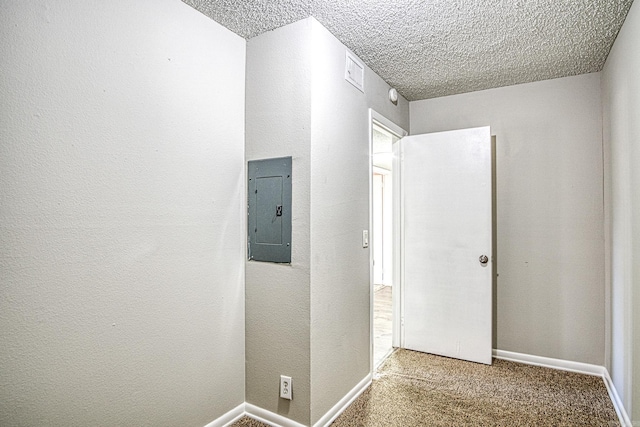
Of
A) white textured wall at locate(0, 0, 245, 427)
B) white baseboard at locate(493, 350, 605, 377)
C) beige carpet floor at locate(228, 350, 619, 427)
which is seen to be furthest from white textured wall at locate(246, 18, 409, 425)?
white baseboard at locate(493, 350, 605, 377)

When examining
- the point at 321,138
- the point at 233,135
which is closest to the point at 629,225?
the point at 321,138

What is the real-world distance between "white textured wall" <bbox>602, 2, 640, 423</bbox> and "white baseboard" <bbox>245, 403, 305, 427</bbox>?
6.01 ft

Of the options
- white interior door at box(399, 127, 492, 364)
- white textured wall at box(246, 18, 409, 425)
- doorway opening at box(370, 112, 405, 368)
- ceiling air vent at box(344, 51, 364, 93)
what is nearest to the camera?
white textured wall at box(246, 18, 409, 425)

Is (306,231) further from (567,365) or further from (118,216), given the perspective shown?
(567,365)

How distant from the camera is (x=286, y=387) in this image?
2.15 metres

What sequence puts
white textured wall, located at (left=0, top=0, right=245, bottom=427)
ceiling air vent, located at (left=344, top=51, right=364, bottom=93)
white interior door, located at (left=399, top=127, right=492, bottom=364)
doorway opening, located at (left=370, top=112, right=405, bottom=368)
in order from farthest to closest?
1. doorway opening, located at (left=370, top=112, right=405, bottom=368)
2. white interior door, located at (left=399, top=127, right=492, bottom=364)
3. ceiling air vent, located at (left=344, top=51, right=364, bottom=93)
4. white textured wall, located at (left=0, top=0, right=245, bottom=427)

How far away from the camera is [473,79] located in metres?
3.07

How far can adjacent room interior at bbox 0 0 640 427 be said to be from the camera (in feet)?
4.74

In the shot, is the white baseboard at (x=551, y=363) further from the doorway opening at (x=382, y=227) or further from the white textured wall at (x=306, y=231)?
the doorway opening at (x=382, y=227)

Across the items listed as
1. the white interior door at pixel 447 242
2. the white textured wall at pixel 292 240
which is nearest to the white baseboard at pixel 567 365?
the white interior door at pixel 447 242

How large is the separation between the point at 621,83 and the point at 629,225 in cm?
88

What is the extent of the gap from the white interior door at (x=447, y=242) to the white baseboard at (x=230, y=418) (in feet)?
5.64

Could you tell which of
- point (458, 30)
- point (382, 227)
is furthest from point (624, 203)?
point (382, 227)

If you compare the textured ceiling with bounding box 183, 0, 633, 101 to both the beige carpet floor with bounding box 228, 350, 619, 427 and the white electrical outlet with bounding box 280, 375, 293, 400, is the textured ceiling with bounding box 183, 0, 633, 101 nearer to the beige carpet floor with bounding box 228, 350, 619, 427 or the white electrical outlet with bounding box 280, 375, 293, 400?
the white electrical outlet with bounding box 280, 375, 293, 400
